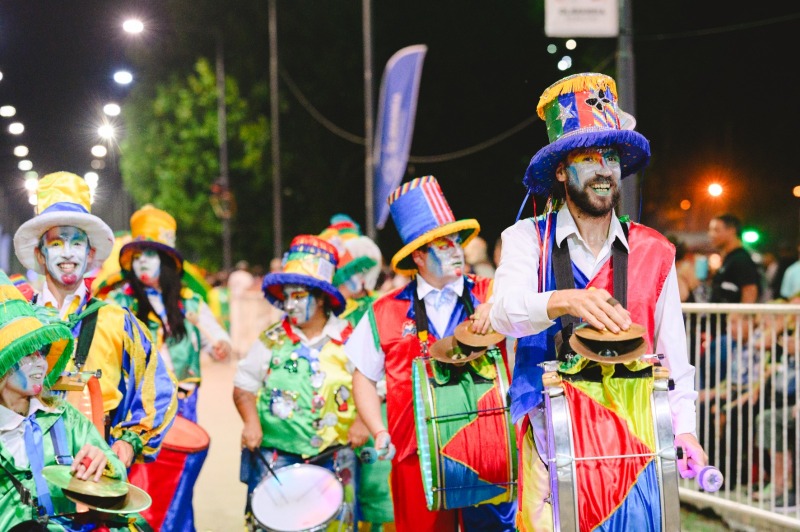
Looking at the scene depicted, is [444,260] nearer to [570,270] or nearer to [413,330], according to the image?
[413,330]

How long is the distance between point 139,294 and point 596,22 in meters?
3.77

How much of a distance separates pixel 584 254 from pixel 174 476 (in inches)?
135

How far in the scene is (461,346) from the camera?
4668 millimetres

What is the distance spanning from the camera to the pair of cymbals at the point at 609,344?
10.1 feet

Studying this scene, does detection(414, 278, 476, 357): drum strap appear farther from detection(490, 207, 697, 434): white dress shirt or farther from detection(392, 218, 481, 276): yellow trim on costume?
detection(490, 207, 697, 434): white dress shirt

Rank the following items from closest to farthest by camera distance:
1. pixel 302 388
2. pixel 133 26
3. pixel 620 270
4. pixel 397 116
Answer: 1. pixel 620 270
2. pixel 302 388
3. pixel 133 26
4. pixel 397 116

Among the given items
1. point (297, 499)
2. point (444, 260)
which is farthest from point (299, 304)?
point (297, 499)

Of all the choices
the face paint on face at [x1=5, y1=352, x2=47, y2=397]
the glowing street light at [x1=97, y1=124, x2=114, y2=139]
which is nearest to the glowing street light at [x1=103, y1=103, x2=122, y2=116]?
the glowing street light at [x1=97, y1=124, x2=114, y2=139]

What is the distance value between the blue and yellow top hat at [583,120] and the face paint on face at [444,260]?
1656mm

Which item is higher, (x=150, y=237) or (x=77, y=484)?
(x=150, y=237)

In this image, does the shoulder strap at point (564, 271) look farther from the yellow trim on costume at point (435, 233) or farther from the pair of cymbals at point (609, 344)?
the yellow trim on costume at point (435, 233)

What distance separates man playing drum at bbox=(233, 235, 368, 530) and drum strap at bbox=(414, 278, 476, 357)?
974mm

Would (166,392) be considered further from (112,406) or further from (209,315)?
(209,315)

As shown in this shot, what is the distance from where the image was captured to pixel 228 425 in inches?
481
